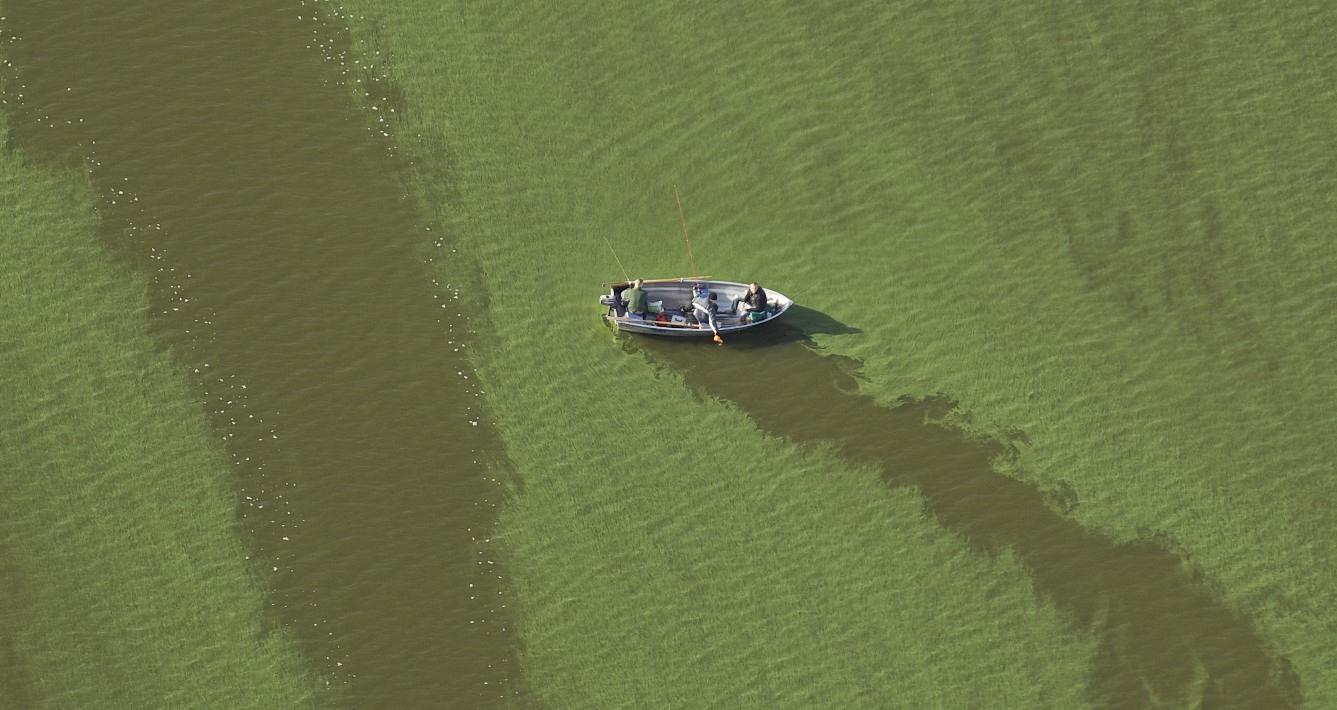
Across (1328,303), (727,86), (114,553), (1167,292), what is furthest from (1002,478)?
(114,553)

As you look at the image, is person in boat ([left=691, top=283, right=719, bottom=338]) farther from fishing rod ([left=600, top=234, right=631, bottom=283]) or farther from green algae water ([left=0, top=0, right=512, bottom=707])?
green algae water ([left=0, top=0, right=512, bottom=707])

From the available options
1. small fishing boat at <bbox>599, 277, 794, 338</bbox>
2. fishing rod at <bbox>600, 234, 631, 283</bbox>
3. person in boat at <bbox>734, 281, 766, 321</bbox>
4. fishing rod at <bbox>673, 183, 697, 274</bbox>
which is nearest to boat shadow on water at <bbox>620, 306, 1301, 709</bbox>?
small fishing boat at <bbox>599, 277, 794, 338</bbox>

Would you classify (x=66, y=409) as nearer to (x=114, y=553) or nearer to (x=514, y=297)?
(x=114, y=553)

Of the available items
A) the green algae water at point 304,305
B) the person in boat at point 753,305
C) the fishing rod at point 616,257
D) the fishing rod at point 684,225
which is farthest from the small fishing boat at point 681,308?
the green algae water at point 304,305

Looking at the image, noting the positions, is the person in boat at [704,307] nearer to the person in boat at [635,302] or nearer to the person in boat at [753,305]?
the person in boat at [753,305]

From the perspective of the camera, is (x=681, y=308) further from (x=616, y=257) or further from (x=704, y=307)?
(x=616, y=257)

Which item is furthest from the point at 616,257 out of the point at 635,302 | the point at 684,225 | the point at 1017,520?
the point at 1017,520
